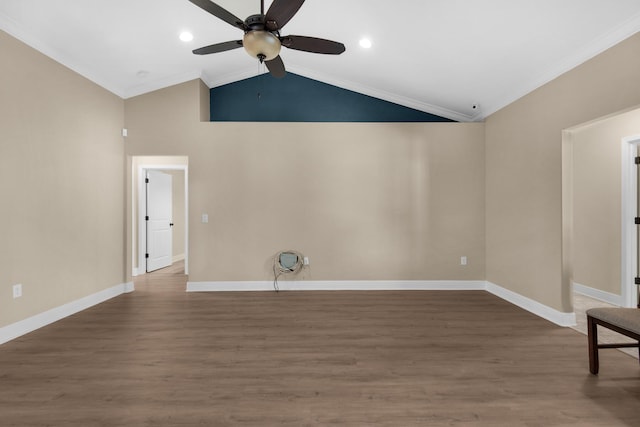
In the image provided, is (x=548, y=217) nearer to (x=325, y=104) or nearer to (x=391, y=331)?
(x=391, y=331)

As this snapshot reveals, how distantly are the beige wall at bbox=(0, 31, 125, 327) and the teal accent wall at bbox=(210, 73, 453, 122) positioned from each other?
5.20ft

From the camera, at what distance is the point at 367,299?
4.32 meters

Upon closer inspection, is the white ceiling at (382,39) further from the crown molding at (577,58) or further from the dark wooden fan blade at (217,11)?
the dark wooden fan blade at (217,11)

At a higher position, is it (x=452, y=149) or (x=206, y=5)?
(x=206, y=5)

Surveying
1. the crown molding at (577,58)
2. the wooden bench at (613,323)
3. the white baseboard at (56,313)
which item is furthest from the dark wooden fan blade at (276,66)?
the white baseboard at (56,313)

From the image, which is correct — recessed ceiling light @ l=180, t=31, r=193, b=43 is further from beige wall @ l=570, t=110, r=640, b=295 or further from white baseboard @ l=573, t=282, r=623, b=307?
white baseboard @ l=573, t=282, r=623, b=307

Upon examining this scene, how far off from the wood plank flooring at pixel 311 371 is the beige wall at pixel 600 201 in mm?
1521

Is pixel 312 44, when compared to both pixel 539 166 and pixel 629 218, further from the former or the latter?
pixel 629 218

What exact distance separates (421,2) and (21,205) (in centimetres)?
428

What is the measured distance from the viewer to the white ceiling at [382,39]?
2.75m

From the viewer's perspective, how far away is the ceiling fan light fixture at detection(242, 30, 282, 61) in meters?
2.18

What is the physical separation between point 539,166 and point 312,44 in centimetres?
292

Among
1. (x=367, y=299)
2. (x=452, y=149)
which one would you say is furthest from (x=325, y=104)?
(x=367, y=299)

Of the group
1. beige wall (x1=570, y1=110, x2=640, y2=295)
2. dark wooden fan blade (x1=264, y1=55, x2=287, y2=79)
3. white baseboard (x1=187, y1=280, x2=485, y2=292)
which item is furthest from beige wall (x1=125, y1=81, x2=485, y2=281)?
dark wooden fan blade (x1=264, y1=55, x2=287, y2=79)
